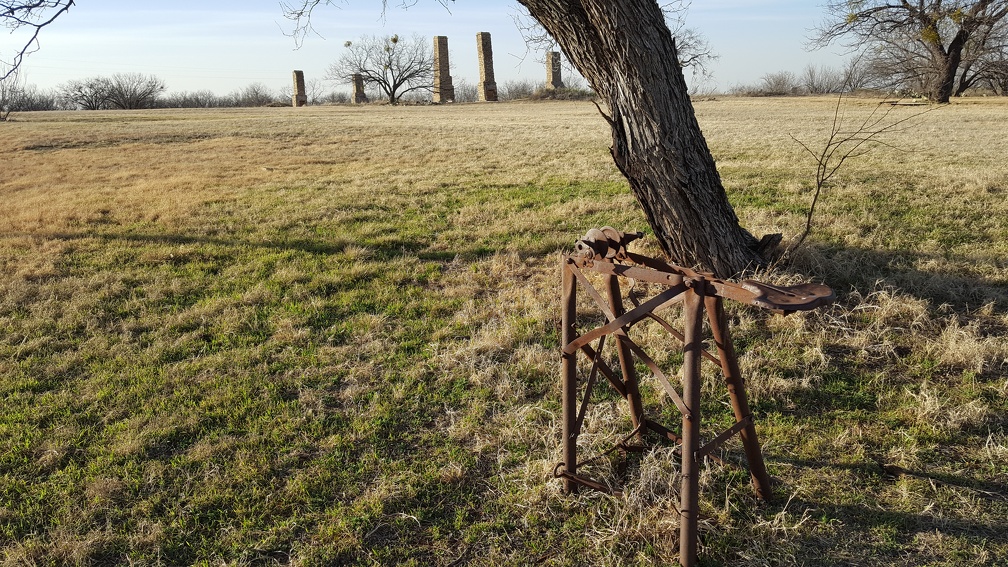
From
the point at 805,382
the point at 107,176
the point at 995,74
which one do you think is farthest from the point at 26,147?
the point at 995,74

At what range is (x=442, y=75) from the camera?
1793 inches

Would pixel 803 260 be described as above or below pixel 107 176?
below

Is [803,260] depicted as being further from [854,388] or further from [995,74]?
[995,74]

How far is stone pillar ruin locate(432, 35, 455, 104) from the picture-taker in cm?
4425

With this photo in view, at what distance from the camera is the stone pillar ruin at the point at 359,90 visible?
163 ft

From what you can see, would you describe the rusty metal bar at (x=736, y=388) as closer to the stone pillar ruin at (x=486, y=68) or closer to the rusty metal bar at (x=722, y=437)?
the rusty metal bar at (x=722, y=437)

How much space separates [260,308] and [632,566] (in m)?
4.17

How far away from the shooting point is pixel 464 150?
52.9ft

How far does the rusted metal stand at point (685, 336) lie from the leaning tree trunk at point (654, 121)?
212 centimetres

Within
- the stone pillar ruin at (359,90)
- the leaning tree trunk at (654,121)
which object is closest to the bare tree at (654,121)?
the leaning tree trunk at (654,121)

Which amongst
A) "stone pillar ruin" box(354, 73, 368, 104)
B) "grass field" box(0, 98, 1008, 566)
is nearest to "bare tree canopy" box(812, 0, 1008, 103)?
"grass field" box(0, 98, 1008, 566)

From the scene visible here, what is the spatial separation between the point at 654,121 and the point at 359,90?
161 ft

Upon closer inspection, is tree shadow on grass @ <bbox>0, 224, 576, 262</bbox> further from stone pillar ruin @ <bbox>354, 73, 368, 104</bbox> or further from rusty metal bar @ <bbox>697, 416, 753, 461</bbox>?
stone pillar ruin @ <bbox>354, 73, 368, 104</bbox>

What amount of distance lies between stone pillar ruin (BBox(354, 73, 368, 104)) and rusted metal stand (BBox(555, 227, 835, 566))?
165ft
